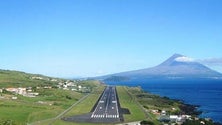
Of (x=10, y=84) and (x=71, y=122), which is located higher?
(x=10, y=84)

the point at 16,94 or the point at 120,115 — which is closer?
the point at 120,115

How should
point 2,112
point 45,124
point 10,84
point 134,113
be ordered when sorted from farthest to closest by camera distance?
point 10,84 < point 134,113 < point 2,112 < point 45,124

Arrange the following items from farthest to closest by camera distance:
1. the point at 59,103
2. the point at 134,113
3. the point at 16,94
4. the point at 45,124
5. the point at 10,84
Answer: the point at 10,84
the point at 16,94
the point at 59,103
the point at 134,113
the point at 45,124

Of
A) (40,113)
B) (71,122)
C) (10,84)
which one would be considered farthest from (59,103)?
(10,84)

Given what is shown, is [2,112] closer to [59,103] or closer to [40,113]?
[40,113]

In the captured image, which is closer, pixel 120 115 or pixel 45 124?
pixel 45 124

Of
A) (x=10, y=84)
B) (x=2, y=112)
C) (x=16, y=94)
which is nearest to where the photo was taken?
(x=2, y=112)

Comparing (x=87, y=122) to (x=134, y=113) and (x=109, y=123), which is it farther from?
(x=134, y=113)

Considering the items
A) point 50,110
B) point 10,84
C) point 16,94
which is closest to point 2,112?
point 50,110

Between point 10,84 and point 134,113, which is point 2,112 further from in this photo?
point 10,84

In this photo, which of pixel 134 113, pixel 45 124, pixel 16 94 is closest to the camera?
pixel 45 124
